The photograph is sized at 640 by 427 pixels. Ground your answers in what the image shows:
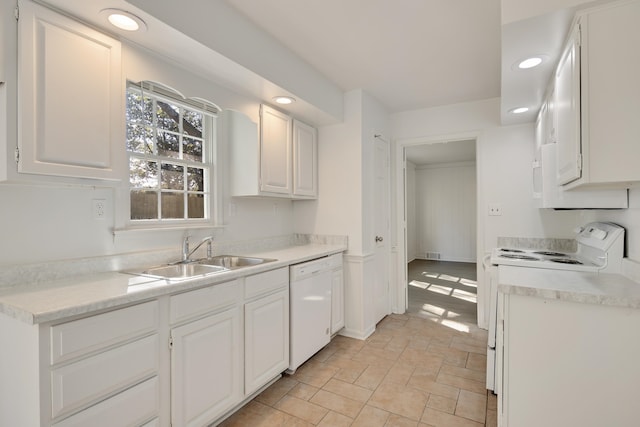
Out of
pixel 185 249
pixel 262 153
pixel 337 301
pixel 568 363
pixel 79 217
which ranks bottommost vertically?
pixel 337 301

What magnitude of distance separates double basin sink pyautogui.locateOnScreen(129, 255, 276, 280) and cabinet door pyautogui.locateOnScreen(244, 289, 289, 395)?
30 cm

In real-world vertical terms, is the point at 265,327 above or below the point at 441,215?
below

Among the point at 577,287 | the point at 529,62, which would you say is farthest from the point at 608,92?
the point at 577,287

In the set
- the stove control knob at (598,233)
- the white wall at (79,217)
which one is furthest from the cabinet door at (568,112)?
the white wall at (79,217)

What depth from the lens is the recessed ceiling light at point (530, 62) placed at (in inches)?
71.9

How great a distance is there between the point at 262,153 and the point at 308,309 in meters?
1.33

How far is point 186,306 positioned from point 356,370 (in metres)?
1.56

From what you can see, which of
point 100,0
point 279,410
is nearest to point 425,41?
point 100,0

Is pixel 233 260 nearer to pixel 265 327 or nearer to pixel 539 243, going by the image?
pixel 265 327

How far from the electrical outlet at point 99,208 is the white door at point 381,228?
2.43 m

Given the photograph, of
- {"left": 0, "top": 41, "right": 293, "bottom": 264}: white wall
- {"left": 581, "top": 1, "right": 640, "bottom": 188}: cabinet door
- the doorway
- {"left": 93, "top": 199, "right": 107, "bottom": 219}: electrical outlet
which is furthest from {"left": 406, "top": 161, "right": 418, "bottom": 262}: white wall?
{"left": 93, "top": 199, "right": 107, "bottom": 219}: electrical outlet

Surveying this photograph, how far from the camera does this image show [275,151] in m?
2.77

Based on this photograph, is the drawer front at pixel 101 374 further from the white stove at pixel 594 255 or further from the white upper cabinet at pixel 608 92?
the white stove at pixel 594 255

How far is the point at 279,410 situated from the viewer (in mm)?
2029
